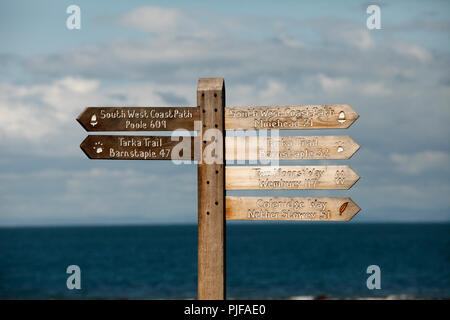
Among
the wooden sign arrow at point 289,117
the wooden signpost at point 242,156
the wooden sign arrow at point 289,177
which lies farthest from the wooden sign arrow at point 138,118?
the wooden sign arrow at point 289,177

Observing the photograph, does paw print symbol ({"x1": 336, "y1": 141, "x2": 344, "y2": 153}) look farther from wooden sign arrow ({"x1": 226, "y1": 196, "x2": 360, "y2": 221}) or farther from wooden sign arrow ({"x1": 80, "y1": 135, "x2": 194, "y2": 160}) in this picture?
wooden sign arrow ({"x1": 80, "y1": 135, "x2": 194, "y2": 160})

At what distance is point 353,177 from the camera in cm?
808

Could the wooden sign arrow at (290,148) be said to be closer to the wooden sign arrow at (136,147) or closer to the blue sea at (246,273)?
the wooden sign arrow at (136,147)

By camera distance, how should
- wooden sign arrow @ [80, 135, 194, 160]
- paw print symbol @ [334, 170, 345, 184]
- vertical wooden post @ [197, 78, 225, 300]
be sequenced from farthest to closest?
wooden sign arrow @ [80, 135, 194, 160] → vertical wooden post @ [197, 78, 225, 300] → paw print symbol @ [334, 170, 345, 184]

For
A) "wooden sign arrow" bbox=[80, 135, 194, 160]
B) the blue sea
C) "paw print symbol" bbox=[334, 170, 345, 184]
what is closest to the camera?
"paw print symbol" bbox=[334, 170, 345, 184]

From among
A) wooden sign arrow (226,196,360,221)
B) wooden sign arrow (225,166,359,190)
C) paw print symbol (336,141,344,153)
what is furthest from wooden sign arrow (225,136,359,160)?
wooden sign arrow (226,196,360,221)

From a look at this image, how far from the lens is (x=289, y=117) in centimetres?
828

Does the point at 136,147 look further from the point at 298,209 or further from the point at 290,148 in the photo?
the point at 298,209

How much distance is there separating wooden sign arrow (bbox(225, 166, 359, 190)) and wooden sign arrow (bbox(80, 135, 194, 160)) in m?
0.71

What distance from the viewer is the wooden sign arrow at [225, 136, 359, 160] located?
815cm

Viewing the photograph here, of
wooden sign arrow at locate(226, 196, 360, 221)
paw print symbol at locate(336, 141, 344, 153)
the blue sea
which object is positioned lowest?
wooden sign arrow at locate(226, 196, 360, 221)

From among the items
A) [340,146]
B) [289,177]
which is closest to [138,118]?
[289,177]

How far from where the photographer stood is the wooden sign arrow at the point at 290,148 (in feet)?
26.8
